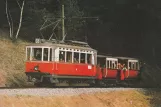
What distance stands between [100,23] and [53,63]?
954 inches

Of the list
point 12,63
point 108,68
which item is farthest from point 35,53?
point 108,68

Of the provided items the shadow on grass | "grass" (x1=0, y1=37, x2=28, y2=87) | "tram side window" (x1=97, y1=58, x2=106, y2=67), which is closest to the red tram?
"tram side window" (x1=97, y1=58, x2=106, y2=67)

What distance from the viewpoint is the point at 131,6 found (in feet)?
172

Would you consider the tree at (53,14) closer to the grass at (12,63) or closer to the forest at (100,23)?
the forest at (100,23)

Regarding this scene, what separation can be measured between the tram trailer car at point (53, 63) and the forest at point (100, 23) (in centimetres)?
991

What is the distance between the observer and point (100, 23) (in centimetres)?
5144

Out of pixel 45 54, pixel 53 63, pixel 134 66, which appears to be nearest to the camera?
pixel 53 63

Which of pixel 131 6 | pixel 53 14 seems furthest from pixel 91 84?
pixel 131 6

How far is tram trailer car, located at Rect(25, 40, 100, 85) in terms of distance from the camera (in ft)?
91.3

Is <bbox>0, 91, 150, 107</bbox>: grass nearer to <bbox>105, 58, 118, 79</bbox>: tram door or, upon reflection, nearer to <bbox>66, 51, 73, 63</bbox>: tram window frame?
<bbox>66, 51, 73, 63</bbox>: tram window frame

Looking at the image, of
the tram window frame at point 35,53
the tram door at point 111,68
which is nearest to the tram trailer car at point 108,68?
the tram door at point 111,68

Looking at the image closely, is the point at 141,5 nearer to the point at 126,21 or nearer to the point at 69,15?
the point at 126,21

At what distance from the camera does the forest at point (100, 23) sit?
4275 centimetres

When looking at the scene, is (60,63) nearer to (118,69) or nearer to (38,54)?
(38,54)
